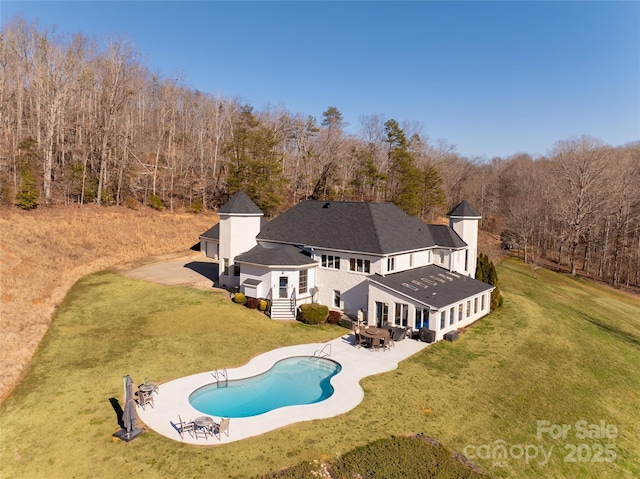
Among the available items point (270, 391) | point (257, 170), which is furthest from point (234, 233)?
point (257, 170)

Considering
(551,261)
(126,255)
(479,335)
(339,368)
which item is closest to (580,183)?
(551,261)

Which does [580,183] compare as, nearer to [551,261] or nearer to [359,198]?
[551,261]

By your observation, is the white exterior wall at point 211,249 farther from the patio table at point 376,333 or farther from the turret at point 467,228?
the turret at point 467,228

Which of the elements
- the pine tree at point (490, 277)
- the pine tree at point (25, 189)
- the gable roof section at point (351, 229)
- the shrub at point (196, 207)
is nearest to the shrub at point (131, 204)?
the shrub at point (196, 207)

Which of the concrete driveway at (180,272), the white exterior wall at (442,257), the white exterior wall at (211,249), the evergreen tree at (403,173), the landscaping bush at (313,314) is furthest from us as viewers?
the evergreen tree at (403,173)

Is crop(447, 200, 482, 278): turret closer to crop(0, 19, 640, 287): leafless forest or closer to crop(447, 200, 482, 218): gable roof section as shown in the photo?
crop(447, 200, 482, 218): gable roof section

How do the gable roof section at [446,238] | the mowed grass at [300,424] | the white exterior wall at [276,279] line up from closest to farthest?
the mowed grass at [300,424] → the white exterior wall at [276,279] → the gable roof section at [446,238]
